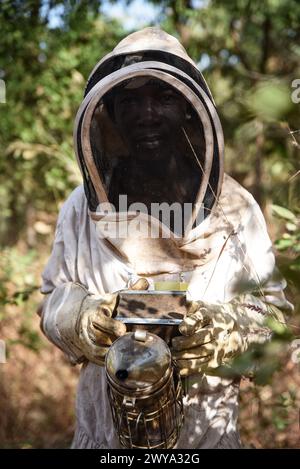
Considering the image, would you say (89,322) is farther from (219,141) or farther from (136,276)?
(219,141)

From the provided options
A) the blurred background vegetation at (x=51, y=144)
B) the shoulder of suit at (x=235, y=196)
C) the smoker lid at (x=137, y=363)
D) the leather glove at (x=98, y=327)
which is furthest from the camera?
the blurred background vegetation at (x=51, y=144)

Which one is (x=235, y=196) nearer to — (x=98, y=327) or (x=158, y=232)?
(x=158, y=232)

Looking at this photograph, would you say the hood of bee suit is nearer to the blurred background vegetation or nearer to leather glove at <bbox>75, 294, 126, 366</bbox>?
leather glove at <bbox>75, 294, 126, 366</bbox>

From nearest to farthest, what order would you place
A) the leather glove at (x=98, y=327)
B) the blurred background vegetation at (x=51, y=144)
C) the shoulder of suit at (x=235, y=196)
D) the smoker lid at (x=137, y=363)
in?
1. the smoker lid at (x=137, y=363)
2. the leather glove at (x=98, y=327)
3. the shoulder of suit at (x=235, y=196)
4. the blurred background vegetation at (x=51, y=144)

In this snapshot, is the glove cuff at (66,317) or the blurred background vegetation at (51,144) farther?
the blurred background vegetation at (51,144)

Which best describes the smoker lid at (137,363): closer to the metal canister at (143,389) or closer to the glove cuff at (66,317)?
the metal canister at (143,389)

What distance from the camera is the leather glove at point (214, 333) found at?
228 cm

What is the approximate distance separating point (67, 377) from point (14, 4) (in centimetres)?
326

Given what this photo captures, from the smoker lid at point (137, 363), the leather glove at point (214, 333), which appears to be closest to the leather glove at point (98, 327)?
the smoker lid at point (137, 363)

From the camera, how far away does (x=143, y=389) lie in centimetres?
215

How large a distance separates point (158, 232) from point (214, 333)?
45 cm

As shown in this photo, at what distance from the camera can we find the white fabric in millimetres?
2545

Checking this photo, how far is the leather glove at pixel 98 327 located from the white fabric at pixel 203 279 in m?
0.18

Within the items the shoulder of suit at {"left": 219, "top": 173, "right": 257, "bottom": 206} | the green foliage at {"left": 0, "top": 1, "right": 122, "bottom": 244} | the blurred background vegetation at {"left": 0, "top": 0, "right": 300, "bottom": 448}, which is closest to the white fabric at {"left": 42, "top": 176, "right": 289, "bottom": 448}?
the shoulder of suit at {"left": 219, "top": 173, "right": 257, "bottom": 206}
